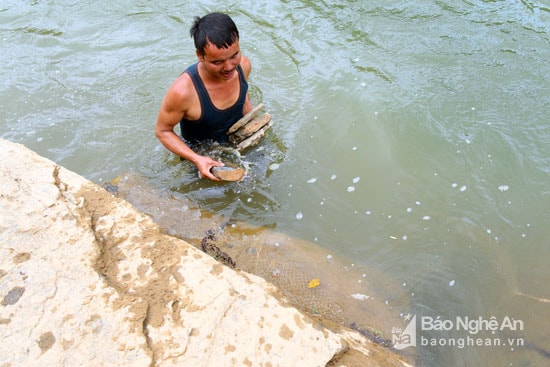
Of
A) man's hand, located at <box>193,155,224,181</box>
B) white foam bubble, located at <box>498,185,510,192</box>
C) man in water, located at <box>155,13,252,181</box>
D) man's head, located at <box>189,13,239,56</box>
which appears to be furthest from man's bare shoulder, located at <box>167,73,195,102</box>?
white foam bubble, located at <box>498,185,510,192</box>

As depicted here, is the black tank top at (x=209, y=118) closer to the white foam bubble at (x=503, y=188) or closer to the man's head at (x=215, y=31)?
the man's head at (x=215, y=31)

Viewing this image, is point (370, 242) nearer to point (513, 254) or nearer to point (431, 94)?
point (513, 254)

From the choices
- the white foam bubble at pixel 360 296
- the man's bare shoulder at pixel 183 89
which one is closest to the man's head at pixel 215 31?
the man's bare shoulder at pixel 183 89

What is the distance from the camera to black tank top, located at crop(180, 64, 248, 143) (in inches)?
134

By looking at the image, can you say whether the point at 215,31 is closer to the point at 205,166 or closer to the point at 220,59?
the point at 220,59

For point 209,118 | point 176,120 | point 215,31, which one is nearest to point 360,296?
point 209,118

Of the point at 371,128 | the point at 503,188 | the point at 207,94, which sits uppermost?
the point at 207,94

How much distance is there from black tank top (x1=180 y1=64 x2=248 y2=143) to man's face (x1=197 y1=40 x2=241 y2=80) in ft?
0.58

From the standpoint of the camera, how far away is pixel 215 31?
2953 millimetres

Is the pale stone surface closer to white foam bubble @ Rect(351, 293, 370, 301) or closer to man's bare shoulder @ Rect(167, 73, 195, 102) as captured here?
white foam bubble @ Rect(351, 293, 370, 301)

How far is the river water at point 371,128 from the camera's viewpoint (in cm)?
320

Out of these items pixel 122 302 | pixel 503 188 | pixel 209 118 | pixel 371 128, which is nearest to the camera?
pixel 122 302

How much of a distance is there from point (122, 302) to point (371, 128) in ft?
10.6

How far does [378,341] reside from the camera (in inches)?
107
